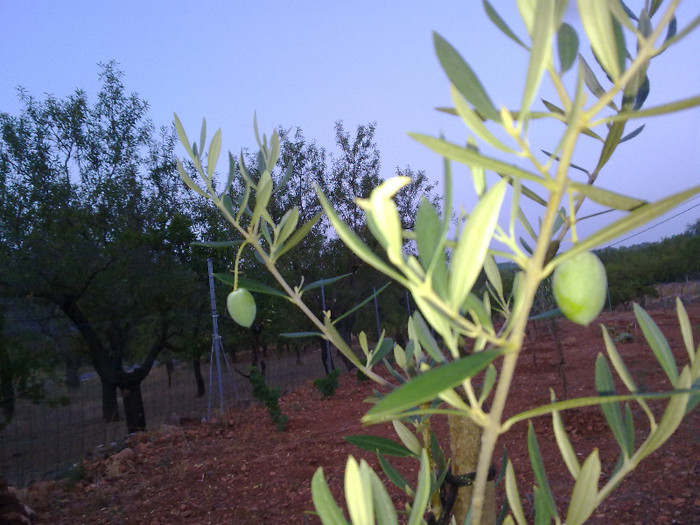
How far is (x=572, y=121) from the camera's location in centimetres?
24

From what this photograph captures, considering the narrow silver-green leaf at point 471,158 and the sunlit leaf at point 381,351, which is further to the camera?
the sunlit leaf at point 381,351

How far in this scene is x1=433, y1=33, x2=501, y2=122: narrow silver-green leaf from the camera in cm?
28

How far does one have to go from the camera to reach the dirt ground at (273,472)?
279cm

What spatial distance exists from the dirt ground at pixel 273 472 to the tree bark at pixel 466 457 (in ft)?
4.31

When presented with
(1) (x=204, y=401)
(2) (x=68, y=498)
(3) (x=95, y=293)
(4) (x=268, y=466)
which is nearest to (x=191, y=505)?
(4) (x=268, y=466)

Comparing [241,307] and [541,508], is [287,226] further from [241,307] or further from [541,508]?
[541,508]

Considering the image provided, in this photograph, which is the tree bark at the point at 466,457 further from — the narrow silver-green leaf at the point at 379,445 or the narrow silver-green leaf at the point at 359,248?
the narrow silver-green leaf at the point at 359,248

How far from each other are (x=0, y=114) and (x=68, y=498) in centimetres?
917

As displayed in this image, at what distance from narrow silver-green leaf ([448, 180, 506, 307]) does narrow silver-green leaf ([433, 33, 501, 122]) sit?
40 millimetres

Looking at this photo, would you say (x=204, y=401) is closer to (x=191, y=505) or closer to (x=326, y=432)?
(x=326, y=432)

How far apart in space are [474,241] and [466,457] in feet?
1.72

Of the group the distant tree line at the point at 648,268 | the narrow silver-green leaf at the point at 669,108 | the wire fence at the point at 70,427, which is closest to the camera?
the narrow silver-green leaf at the point at 669,108

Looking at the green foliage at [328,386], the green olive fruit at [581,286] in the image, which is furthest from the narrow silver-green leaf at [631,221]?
the green foliage at [328,386]

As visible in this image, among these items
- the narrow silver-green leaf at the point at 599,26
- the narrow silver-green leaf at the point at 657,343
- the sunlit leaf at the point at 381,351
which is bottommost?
the narrow silver-green leaf at the point at 657,343
